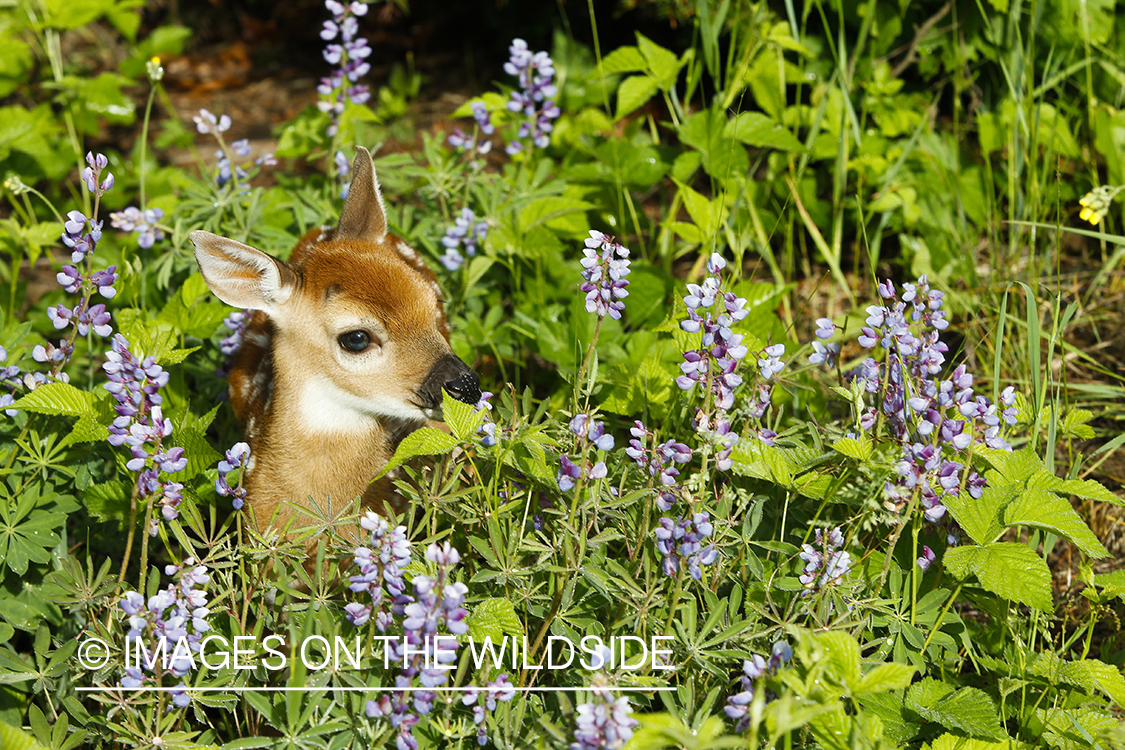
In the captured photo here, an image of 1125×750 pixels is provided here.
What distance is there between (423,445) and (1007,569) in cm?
139

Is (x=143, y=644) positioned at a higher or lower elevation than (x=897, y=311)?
lower

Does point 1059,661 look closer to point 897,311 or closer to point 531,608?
point 897,311

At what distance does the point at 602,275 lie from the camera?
2.38m

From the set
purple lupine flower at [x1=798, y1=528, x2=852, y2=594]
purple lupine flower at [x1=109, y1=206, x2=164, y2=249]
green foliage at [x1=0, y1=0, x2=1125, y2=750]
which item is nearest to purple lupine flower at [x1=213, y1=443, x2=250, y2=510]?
green foliage at [x1=0, y1=0, x2=1125, y2=750]

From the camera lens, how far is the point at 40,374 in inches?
120

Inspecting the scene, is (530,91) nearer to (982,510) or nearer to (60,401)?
(60,401)

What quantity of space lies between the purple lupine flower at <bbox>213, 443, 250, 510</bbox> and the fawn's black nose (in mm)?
597

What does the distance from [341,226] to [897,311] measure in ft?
6.37

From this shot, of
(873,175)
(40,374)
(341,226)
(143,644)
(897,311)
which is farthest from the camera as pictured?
(873,175)

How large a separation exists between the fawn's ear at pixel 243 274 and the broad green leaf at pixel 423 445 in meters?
0.98

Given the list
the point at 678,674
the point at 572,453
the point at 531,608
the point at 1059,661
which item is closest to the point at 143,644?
the point at 531,608

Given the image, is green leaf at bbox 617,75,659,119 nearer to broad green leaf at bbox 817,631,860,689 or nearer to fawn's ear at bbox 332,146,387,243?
fawn's ear at bbox 332,146,387,243

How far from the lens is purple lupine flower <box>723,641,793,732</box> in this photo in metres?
2.13

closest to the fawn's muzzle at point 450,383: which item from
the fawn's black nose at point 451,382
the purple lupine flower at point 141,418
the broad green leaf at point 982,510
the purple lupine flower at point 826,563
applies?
the fawn's black nose at point 451,382
